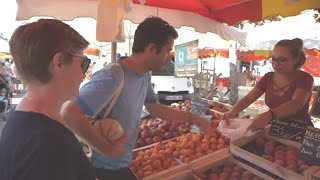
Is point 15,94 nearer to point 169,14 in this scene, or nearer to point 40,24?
point 169,14

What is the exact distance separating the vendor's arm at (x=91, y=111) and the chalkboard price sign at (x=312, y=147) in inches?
45.9

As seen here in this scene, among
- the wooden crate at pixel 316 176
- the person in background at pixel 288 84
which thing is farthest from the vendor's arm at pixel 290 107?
the wooden crate at pixel 316 176

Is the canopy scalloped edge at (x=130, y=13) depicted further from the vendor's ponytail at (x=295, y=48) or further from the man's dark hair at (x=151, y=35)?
the vendor's ponytail at (x=295, y=48)

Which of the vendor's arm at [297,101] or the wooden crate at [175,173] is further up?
the vendor's arm at [297,101]

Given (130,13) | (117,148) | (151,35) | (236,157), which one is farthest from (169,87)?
(117,148)

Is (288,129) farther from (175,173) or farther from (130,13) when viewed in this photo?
(130,13)

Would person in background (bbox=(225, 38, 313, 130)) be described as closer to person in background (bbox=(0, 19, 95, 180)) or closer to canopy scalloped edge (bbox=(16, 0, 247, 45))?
canopy scalloped edge (bbox=(16, 0, 247, 45))

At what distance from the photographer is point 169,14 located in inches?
182

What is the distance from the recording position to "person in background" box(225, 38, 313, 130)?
266 cm

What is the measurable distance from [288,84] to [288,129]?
48 cm

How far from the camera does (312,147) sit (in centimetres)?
199

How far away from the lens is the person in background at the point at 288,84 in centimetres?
266

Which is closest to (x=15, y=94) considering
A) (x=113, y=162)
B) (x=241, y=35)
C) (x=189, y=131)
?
(x=241, y=35)

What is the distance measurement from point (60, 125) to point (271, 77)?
2487mm
